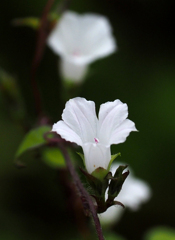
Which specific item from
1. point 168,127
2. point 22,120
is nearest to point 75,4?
point 168,127

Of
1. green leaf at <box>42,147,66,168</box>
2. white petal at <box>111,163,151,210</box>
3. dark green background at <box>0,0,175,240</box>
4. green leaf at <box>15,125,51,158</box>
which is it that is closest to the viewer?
green leaf at <box>15,125,51,158</box>

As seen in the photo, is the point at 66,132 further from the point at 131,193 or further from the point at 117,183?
the point at 131,193

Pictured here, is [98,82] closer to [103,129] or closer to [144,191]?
[144,191]

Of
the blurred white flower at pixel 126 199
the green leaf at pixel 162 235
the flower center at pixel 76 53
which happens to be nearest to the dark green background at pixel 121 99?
the blurred white flower at pixel 126 199

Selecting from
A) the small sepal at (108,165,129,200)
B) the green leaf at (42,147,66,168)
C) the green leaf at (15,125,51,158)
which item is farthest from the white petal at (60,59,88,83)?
the small sepal at (108,165,129,200)

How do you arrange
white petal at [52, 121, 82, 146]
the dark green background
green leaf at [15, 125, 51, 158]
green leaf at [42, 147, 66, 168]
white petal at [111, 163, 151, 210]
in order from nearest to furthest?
white petal at [52, 121, 82, 146], green leaf at [15, 125, 51, 158], green leaf at [42, 147, 66, 168], white petal at [111, 163, 151, 210], the dark green background

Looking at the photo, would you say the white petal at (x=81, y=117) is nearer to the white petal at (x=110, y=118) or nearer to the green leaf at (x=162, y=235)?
the white petal at (x=110, y=118)

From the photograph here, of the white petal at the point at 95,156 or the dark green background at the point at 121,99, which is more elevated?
the dark green background at the point at 121,99

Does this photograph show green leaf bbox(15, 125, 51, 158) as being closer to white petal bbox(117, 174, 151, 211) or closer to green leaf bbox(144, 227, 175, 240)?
white petal bbox(117, 174, 151, 211)
